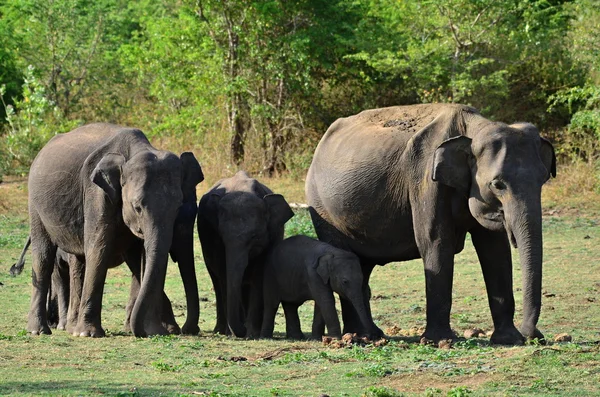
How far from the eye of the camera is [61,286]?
42.8 ft

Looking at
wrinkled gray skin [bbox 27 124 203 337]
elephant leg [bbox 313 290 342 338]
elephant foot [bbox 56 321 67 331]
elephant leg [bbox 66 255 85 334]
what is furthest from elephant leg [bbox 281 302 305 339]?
elephant foot [bbox 56 321 67 331]

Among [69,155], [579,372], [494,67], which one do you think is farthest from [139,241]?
[494,67]

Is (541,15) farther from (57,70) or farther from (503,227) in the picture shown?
(503,227)

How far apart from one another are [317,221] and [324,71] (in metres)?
15.8

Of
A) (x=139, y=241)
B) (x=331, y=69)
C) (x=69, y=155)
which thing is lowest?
(x=139, y=241)

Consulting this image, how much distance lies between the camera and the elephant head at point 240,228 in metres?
11.5

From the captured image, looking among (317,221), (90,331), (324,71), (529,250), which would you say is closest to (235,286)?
(317,221)

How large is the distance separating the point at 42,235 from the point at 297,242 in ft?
9.12

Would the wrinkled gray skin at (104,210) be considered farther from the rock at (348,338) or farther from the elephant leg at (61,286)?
the rock at (348,338)

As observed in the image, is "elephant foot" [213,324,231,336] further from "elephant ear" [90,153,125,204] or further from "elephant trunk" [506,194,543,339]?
"elephant trunk" [506,194,543,339]

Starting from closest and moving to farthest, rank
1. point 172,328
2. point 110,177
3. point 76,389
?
point 76,389 → point 110,177 → point 172,328

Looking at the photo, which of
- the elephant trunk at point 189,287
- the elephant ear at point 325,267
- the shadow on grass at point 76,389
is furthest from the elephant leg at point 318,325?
the shadow on grass at point 76,389

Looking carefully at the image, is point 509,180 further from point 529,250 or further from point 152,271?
point 152,271

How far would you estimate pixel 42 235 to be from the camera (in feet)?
41.2
